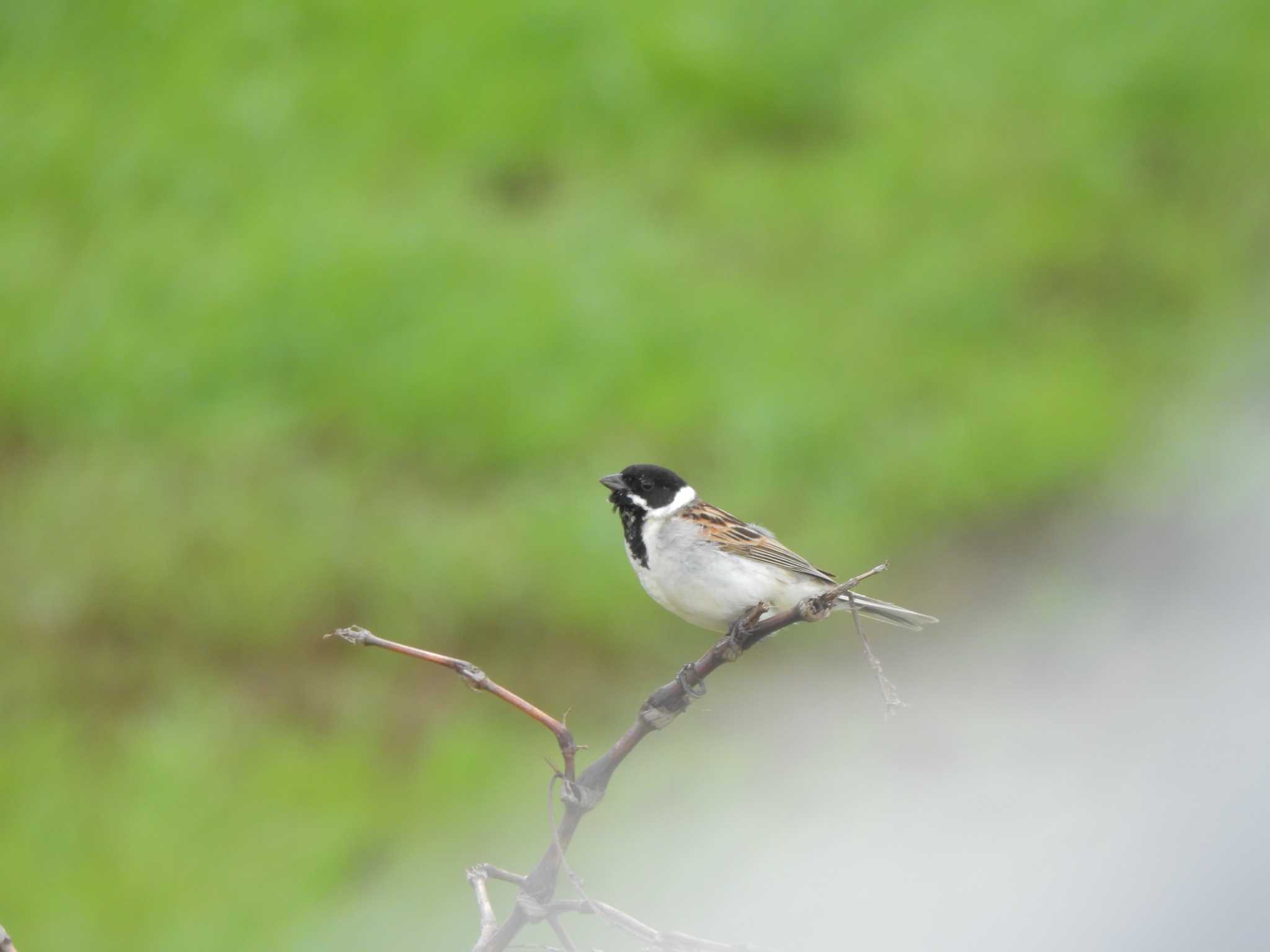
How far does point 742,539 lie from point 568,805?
2.33 m

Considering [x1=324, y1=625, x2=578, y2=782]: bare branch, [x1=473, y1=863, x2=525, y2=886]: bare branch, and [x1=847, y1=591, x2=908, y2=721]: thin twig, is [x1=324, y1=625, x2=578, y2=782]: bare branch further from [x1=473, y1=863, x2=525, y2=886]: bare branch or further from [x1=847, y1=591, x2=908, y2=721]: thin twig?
[x1=847, y1=591, x2=908, y2=721]: thin twig

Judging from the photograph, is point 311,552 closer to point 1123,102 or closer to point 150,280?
point 150,280

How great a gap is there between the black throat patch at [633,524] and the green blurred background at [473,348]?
1.98 metres

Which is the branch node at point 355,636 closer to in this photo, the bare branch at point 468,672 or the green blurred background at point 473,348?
the bare branch at point 468,672

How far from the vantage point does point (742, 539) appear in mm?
4211

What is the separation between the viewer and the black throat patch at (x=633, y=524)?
4.03 m

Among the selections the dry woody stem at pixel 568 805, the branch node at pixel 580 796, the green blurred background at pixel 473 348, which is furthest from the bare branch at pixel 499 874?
the green blurred background at pixel 473 348

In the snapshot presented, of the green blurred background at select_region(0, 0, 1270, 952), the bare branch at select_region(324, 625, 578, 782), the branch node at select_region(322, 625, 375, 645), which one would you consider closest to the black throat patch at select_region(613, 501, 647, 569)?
the green blurred background at select_region(0, 0, 1270, 952)

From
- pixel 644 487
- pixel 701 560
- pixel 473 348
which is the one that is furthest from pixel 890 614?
pixel 473 348

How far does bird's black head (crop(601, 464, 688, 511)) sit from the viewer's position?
399 centimetres

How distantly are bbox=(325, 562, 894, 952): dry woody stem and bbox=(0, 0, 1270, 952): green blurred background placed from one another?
3.52m

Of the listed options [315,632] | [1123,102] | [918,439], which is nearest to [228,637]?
[315,632]

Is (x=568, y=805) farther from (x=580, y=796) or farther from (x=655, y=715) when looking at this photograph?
(x=655, y=715)

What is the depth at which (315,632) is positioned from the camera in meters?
7.09
